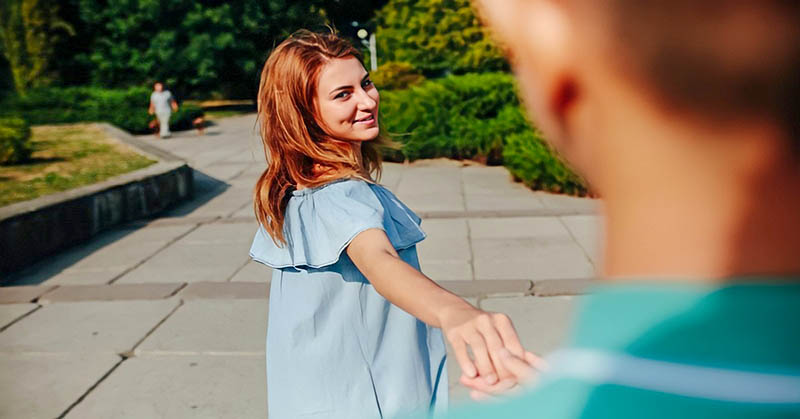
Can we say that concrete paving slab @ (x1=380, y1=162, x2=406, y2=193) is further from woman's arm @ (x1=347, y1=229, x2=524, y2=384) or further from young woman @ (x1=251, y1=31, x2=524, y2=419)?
woman's arm @ (x1=347, y1=229, x2=524, y2=384)

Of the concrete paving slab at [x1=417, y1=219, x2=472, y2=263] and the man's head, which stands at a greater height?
the man's head

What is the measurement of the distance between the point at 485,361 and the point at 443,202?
27.1 ft

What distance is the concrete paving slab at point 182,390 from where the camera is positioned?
144 inches

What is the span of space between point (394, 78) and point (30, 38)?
16.2 m

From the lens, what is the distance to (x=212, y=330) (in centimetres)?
466

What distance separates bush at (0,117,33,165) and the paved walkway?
336 centimetres

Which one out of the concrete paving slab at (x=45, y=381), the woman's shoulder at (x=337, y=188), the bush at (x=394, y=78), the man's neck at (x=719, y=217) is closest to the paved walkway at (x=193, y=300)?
the concrete paving slab at (x=45, y=381)

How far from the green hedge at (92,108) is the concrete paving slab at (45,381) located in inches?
675

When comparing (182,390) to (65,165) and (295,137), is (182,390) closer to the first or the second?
(295,137)

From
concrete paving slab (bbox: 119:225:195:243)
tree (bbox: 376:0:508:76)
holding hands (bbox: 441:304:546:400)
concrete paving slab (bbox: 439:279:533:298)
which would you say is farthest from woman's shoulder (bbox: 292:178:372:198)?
tree (bbox: 376:0:508:76)

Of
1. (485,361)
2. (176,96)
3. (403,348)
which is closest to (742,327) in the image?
(485,361)

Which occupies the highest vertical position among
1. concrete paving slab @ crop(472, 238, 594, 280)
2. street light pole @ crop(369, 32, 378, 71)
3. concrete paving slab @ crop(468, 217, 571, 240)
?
street light pole @ crop(369, 32, 378, 71)

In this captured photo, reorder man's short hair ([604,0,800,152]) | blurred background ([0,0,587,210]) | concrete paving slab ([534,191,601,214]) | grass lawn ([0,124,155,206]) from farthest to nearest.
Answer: blurred background ([0,0,587,210]), grass lawn ([0,124,155,206]), concrete paving slab ([534,191,601,214]), man's short hair ([604,0,800,152])

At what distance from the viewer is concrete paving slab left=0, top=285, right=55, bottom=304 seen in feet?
17.6
